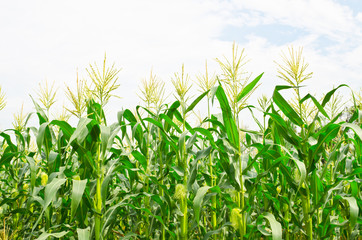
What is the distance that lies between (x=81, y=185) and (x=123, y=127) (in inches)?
32.8

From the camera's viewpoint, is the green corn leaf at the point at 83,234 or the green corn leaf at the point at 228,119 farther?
the green corn leaf at the point at 228,119

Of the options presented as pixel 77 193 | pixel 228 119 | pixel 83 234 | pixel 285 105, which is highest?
pixel 285 105

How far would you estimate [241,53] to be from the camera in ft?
8.78

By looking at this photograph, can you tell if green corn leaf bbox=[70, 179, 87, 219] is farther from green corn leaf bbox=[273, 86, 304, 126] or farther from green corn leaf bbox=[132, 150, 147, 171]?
green corn leaf bbox=[273, 86, 304, 126]

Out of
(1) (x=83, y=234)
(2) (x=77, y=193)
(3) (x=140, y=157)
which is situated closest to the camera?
(2) (x=77, y=193)

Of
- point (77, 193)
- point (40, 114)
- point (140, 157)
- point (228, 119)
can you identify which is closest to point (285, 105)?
point (228, 119)

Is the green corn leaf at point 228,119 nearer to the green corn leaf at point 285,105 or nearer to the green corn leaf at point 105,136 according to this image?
the green corn leaf at point 285,105

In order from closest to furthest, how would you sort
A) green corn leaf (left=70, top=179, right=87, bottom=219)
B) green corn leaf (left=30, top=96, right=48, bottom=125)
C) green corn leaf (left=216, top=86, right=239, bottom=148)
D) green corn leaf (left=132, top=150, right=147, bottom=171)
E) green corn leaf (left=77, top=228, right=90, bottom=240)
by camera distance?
green corn leaf (left=70, top=179, right=87, bottom=219) → green corn leaf (left=77, top=228, right=90, bottom=240) → green corn leaf (left=216, top=86, right=239, bottom=148) → green corn leaf (left=132, top=150, right=147, bottom=171) → green corn leaf (left=30, top=96, right=48, bottom=125)

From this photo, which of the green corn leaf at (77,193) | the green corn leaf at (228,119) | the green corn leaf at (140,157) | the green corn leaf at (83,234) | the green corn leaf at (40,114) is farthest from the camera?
the green corn leaf at (40,114)

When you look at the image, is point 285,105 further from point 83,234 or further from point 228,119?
point 83,234

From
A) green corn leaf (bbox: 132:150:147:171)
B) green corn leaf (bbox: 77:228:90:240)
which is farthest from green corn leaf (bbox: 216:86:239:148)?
green corn leaf (bbox: 77:228:90:240)

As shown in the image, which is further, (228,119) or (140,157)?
(140,157)

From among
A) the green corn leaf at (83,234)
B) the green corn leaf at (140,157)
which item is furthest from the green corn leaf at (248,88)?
the green corn leaf at (83,234)

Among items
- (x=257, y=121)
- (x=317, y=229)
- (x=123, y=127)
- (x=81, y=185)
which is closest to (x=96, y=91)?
(x=123, y=127)
